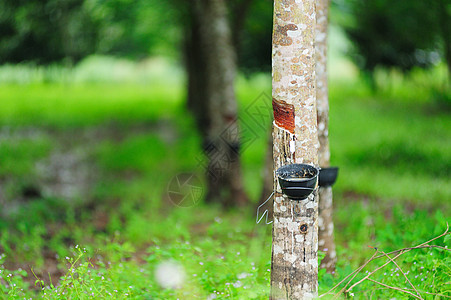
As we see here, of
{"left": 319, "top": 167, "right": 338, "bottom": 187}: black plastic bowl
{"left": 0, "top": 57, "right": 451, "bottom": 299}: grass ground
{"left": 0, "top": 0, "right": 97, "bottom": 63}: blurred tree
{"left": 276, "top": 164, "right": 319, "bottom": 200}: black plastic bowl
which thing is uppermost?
{"left": 0, "top": 0, "right": 97, "bottom": 63}: blurred tree

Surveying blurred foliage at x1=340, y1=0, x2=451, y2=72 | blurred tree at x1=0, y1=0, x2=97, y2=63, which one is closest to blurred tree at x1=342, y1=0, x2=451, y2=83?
blurred foliage at x1=340, y1=0, x2=451, y2=72

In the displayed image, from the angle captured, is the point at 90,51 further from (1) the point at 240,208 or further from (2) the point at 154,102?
(2) the point at 154,102

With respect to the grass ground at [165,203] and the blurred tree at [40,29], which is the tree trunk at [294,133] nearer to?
the grass ground at [165,203]

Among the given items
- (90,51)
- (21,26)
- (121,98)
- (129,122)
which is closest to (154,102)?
(121,98)

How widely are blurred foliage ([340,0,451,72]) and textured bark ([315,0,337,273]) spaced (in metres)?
8.74

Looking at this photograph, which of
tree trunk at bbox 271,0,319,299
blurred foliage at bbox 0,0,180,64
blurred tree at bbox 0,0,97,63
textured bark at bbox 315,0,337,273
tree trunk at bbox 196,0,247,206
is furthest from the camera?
Answer: blurred foliage at bbox 0,0,180,64

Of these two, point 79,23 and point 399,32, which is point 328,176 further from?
point 399,32

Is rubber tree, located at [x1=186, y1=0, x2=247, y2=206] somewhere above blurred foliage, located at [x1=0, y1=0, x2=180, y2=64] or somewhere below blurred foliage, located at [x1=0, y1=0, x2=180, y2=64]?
below

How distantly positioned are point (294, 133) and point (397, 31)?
1437 cm

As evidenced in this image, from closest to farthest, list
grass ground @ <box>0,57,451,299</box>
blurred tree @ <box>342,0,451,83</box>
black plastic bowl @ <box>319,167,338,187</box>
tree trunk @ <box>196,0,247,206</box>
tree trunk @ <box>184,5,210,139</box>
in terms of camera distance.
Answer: grass ground @ <box>0,57,451,299</box>
black plastic bowl @ <box>319,167,338,187</box>
tree trunk @ <box>196,0,247,206</box>
tree trunk @ <box>184,5,210,139</box>
blurred tree @ <box>342,0,451,83</box>

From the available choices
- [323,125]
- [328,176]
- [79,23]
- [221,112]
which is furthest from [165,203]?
[79,23]

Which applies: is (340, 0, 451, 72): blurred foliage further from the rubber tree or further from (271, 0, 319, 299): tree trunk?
(271, 0, 319, 299): tree trunk

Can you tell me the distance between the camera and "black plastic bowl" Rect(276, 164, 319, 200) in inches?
103

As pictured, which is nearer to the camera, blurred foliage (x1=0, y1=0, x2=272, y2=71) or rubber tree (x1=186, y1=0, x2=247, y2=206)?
rubber tree (x1=186, y1=0, x2=247, y2=206)
